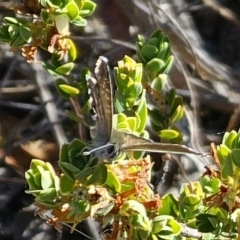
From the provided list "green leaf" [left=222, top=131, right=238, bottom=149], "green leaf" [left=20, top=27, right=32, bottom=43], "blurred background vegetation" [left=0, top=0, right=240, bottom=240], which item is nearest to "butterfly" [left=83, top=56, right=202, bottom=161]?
"green leaf" [left=222, top=131, right=238, bottom=149]

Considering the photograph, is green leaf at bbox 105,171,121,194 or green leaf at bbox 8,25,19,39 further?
green leaf at bbox 8,25,19,39

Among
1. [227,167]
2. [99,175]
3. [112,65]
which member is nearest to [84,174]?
[99,175]

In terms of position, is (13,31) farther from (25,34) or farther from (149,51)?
(149,51)

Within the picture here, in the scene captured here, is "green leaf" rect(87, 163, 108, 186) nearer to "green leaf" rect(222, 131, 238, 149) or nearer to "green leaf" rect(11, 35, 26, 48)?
"green leaf" rect(222, 131, 238, 149)

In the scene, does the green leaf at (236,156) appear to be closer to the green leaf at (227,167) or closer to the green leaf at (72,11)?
the green leaf at (227,167)

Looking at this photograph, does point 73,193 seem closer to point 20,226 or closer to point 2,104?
point 20,226
